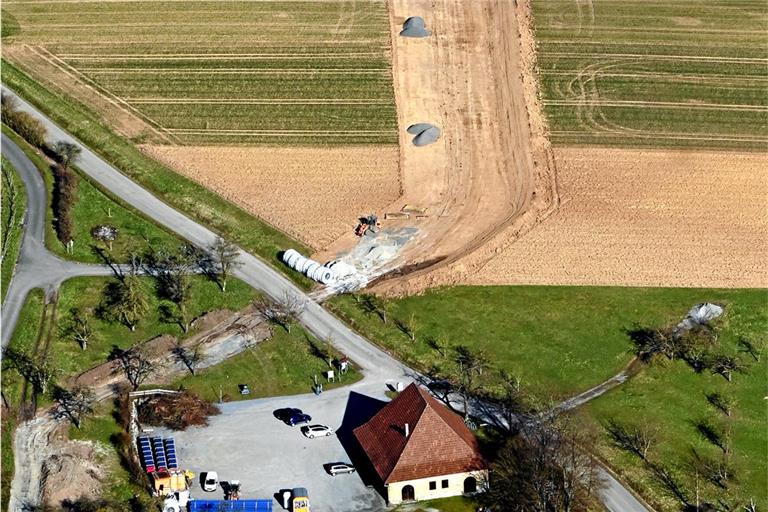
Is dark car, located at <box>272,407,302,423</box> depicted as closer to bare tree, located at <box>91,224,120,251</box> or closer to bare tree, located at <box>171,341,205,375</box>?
bare tree, located at <box>171,341,205,375</box>

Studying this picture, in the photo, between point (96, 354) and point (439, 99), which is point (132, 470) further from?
point (439, 99)

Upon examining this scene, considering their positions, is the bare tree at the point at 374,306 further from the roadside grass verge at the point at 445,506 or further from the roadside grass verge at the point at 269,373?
the roadside grass verge at the point at 445,506

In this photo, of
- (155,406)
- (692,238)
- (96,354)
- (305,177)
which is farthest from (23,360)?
(692,238)

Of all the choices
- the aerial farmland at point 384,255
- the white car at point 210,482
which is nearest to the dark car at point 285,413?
the aerial farmland at point 384,255

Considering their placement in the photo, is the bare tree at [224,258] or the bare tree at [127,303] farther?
the bare tree at [224,258]

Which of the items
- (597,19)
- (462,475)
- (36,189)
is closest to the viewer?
(462,475)

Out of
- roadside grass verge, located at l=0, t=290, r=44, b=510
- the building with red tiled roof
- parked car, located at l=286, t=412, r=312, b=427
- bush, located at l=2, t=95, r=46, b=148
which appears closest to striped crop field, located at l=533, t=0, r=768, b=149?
parked car, located at l=286, t=412, r=312, b=427

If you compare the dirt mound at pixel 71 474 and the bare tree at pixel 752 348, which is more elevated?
the bare tree at pixel 752 348
